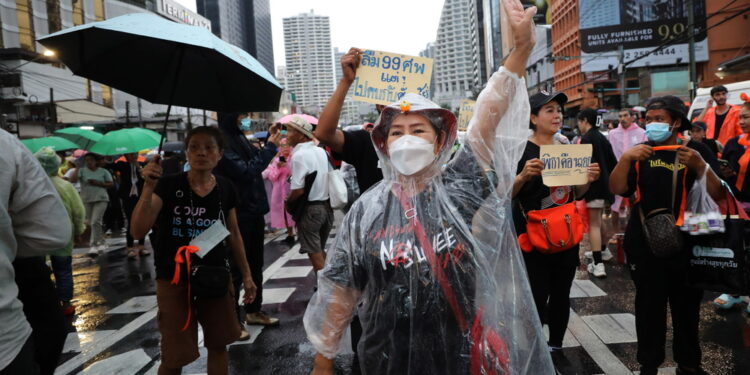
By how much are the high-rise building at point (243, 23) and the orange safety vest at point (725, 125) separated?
361 feet

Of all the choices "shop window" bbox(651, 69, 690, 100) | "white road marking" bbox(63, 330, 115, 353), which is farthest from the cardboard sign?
"shop window" bbox(651, 69, 690, 100)

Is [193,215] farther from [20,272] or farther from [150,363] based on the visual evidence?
[150,363]

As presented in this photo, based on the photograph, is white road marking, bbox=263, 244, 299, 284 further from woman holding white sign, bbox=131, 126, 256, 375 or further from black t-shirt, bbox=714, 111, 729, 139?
black t-shirt, bbox=714, 111, 729, 139

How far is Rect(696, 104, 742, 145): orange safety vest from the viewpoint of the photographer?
6.62 meters

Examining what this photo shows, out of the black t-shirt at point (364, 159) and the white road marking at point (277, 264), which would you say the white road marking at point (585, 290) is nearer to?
the black t-shirt at point (364, 159)

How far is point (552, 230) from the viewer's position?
335cm

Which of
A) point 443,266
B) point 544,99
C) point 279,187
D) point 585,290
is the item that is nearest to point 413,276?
point 443,266

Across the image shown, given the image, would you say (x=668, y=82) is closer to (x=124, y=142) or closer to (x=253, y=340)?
(x=124, y=142)

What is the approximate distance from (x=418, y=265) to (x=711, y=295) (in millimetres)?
4807

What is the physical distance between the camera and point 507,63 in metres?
1.96

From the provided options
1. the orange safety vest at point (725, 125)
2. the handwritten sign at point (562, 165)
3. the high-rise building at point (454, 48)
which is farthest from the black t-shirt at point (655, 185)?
the high-rise building at point (454, 48)

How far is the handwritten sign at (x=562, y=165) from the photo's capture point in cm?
326

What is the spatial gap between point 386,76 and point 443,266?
133 centimetres

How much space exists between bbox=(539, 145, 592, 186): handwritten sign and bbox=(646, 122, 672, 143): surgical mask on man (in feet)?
1.38
